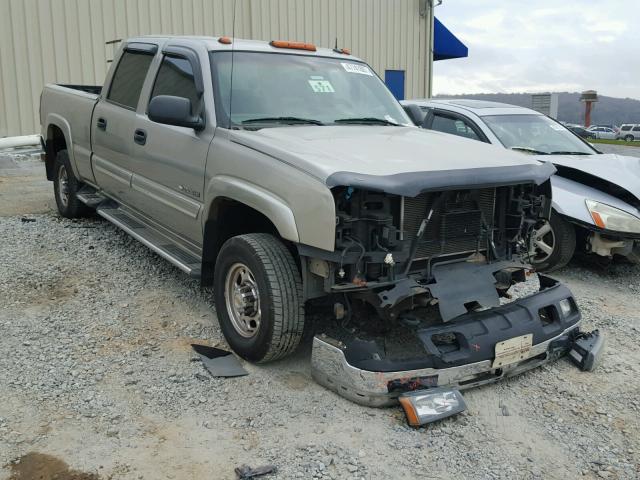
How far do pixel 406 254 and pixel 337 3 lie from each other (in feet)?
41.7

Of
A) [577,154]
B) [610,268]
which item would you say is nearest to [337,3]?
[577,154]

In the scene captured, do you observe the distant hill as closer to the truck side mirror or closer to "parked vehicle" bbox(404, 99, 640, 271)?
"parked vehicle" bbox(404, 99, 640, 271)

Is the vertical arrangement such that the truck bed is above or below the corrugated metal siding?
below

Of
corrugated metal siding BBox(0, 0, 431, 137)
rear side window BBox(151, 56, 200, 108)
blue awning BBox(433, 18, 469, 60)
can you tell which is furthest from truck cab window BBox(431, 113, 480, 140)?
blue awning BBox(433, 18, 469, 60)

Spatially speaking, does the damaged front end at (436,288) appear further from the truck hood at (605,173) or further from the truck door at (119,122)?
the truck door at (119,122)

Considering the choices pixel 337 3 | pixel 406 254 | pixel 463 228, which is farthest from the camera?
pixel 337 3

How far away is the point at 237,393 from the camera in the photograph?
3.69 metres

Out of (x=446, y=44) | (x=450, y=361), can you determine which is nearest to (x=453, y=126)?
(x=450, y=361)

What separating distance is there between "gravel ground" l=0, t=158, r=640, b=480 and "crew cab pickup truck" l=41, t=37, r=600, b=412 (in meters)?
0.23

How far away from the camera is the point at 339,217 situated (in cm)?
337

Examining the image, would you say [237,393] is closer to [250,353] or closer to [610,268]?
[250,353]

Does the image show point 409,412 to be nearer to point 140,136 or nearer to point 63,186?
point 140,136

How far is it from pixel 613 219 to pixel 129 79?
4.51 meters

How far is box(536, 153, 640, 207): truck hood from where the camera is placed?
6.02m
